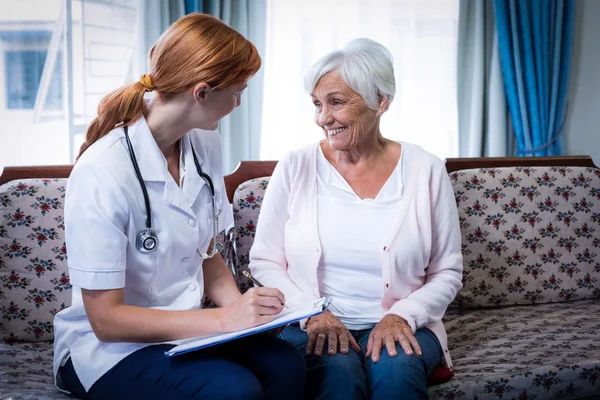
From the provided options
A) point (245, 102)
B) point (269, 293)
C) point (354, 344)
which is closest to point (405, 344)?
point (354, 344)

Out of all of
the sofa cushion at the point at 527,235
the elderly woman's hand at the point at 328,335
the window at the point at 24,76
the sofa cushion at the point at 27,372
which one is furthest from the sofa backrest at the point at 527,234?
the window at the point at 24,76

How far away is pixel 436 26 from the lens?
359 cm

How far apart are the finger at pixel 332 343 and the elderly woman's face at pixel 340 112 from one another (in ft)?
1.84

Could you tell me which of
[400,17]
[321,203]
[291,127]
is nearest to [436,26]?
[400,17]

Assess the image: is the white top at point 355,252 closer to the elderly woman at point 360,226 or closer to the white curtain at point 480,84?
the elderly woman at point 360,226

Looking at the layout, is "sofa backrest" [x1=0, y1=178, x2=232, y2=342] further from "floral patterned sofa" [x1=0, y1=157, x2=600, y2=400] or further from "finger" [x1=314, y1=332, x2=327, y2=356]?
"finger" [x1=314, y1=332, x2=327, y2=356]

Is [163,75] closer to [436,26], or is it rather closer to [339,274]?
[339,274]

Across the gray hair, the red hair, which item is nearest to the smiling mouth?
the gray hair

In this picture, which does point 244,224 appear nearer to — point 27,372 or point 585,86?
point 27,372

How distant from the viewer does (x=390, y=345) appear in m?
1.69

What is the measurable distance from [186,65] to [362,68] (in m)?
0.66

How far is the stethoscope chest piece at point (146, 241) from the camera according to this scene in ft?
4.77

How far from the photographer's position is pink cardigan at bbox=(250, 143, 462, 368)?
1.88m

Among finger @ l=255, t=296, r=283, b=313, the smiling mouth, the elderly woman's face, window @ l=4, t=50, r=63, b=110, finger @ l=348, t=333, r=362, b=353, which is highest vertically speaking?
window @ l=4, t=50, r=63, b=110
